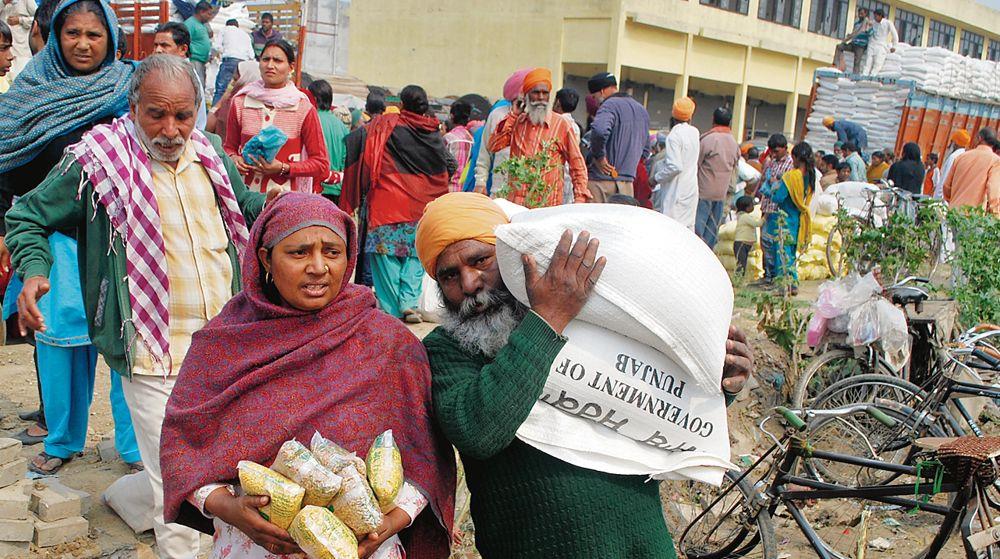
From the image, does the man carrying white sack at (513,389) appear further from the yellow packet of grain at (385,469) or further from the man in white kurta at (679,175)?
the man in white kurta at (679,175)

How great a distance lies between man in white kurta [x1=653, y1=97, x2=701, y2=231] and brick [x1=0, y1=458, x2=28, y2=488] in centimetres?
636

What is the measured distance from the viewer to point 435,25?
26141 millimetres

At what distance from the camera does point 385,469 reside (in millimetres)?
1840

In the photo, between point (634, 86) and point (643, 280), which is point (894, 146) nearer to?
point (634, 86)

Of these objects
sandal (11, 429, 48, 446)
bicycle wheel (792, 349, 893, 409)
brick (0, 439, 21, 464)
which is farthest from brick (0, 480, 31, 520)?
bicycle wheel (792, 349, 893, 409)

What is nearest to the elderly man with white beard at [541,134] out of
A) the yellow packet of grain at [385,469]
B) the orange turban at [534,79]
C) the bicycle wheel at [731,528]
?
the orange turban at [534,79]

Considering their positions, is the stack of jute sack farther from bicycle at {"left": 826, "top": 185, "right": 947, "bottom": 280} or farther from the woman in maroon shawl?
bicycle at {"left": 826, "top": 185, "right": 947, "bottom": 280}

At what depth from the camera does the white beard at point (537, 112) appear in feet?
20.1

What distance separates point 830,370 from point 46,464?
14.2 feet

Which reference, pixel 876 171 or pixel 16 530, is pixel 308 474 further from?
pixel 876 171

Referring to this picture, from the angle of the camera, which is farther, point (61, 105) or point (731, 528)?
point (731, 528)

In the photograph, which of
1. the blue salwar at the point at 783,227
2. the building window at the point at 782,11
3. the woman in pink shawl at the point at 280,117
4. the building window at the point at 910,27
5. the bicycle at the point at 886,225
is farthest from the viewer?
the building window at the point at 910,27

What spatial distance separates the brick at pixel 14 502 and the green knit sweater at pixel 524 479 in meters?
2.01

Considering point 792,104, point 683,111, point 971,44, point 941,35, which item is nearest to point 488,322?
point 683,111
